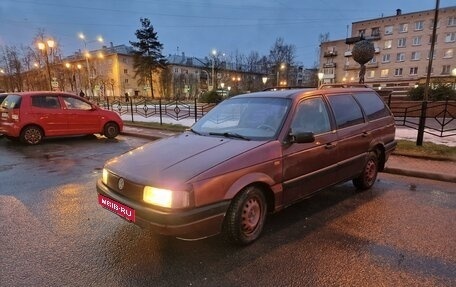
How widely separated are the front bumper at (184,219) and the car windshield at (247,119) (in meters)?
1.10

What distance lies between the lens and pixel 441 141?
30.2 ft

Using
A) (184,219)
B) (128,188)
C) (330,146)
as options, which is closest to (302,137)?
(330,146)

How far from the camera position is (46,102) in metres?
10.5

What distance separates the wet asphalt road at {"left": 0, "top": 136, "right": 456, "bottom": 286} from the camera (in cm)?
295

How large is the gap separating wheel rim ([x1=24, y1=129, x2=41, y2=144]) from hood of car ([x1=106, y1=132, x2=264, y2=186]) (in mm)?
8314

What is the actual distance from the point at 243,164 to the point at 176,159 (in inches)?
28.4

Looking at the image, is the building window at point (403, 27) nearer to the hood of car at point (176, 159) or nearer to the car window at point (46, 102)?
the car window at point (46, 102)

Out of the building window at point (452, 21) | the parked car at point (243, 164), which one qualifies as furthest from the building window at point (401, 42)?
the parked car at point (243, 164)

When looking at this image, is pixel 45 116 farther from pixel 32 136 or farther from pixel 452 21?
pixel 452 21

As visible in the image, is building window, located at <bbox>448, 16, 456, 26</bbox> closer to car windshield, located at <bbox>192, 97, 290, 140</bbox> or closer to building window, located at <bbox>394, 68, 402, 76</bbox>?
building window, located at <bbox>394, 68, 402, 76</bbox>

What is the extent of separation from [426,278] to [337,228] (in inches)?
47.0

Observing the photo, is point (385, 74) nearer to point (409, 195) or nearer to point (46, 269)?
point (409, 195)

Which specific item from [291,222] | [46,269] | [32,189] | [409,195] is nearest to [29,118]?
[32,189]

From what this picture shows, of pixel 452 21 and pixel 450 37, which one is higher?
pixel 452 21
